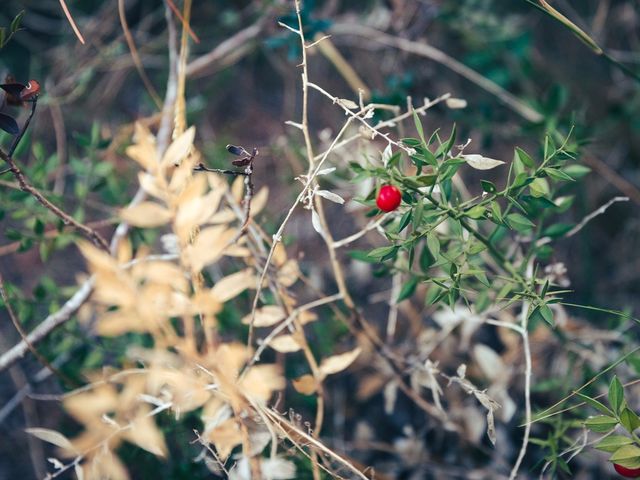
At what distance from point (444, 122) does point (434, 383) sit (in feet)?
3.36

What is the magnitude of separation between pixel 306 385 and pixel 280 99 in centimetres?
134

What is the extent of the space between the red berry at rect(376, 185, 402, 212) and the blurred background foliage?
19.7 inches

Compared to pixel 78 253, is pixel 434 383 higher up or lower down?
higher up

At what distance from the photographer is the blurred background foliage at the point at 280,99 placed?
4.18 feet

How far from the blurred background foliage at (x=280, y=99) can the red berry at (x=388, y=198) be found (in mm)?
500

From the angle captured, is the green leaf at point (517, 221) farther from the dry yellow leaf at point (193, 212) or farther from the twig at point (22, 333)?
the twig at point (22, 333)

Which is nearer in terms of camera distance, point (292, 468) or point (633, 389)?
point (292, 468)

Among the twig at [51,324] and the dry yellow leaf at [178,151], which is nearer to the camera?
the dry yellow leaf at [178,151]

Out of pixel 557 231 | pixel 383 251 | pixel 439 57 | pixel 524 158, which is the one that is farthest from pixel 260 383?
pixel 439 57

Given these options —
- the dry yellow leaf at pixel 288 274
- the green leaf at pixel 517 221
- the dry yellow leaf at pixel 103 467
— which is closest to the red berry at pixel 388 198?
the green leaf at pixel 517 221

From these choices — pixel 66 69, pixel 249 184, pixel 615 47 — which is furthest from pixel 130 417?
pixel 615 47

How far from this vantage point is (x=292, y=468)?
915 mm

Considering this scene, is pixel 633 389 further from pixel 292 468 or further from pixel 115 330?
pixel 115 330

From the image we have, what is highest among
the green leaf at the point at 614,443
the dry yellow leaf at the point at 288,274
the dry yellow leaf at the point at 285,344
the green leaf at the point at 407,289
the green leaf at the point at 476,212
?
the green leaf at the point at 476,212
